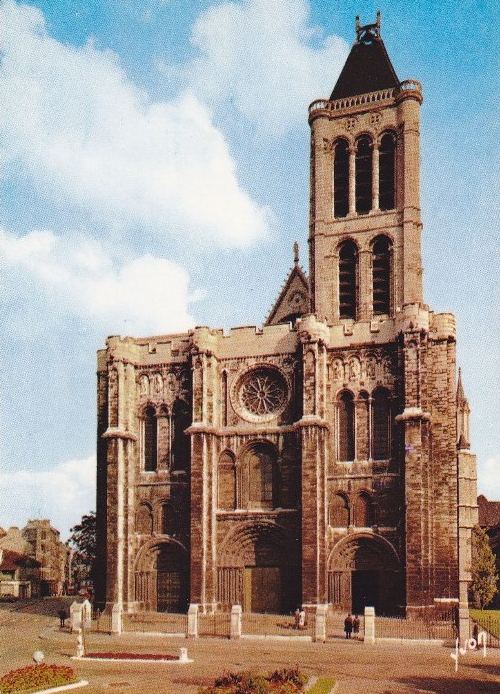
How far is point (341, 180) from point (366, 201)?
2.29 metres

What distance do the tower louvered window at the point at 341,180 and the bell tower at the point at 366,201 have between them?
0.06m

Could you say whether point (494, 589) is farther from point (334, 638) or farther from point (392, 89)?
point (392, 89)

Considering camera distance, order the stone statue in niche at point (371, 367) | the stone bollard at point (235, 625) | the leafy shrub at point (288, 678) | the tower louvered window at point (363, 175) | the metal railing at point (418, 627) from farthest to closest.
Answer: the tower louvered window at point (363, 175) < the stone statue in niche at point (371, 367) < the metal railing at point (418, 627) < the stone bollard at point (235, 625) < the leafy shrub at point (288, 678)

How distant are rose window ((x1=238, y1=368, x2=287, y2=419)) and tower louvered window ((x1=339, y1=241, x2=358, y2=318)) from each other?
730 cm

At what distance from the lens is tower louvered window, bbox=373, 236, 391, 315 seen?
49031 millimetres

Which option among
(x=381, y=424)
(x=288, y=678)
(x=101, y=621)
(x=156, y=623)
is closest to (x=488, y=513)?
(x=381, y=424)

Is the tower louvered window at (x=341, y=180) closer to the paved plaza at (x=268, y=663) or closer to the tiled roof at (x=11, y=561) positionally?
the paved plaza at (x=268, y=663)

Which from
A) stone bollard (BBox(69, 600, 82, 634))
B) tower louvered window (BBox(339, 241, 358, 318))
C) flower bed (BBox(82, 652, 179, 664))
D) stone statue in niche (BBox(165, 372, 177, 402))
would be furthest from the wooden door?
tower louvered window (BBox(339, 241, 358, 318))

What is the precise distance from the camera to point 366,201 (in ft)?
168

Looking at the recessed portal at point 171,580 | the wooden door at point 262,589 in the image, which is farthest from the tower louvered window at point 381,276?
the recessed portal at point 171,580

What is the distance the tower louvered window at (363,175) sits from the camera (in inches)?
2010

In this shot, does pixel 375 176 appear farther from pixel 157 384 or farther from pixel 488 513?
pixel 488 513

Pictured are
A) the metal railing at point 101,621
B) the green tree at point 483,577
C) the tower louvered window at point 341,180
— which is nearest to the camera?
the metal railing at point 101,621

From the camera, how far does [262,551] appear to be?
1697 inches
